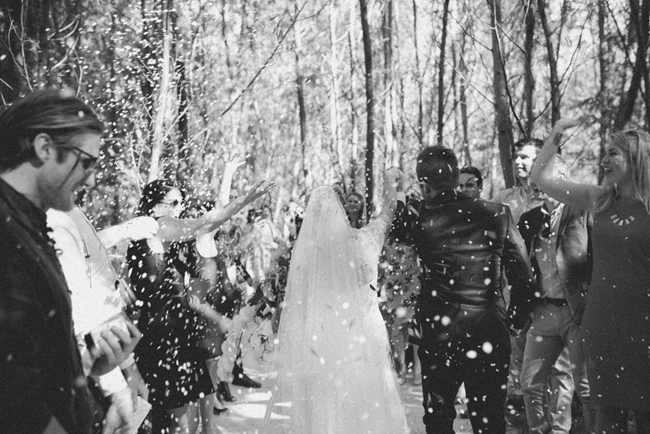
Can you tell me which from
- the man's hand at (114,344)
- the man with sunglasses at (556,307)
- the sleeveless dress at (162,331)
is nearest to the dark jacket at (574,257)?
A: the man with sunglasses at (556,307)

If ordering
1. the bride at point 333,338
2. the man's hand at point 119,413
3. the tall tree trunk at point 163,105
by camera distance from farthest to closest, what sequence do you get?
the tall tree trunk at point 163,105
the bride at point 333,338
the man's hand at point 119,413

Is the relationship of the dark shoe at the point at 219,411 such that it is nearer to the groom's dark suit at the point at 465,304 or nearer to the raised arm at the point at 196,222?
the raised arm at the point at 196,222

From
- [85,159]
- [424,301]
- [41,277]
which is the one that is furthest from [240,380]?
[41,277]

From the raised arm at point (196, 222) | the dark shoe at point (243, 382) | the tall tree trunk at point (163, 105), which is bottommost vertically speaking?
the dark shoe at point (243, 382)

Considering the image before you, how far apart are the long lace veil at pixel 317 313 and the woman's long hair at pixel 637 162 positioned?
6.08ft

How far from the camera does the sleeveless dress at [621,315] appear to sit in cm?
378

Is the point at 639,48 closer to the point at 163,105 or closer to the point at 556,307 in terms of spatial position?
the point at 556,307

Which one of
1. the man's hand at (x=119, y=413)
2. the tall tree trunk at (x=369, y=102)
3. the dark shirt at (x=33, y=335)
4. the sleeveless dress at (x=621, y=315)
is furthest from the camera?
the tall tree trunk at (x=369, y=102)

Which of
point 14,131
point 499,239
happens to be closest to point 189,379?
point 499,239

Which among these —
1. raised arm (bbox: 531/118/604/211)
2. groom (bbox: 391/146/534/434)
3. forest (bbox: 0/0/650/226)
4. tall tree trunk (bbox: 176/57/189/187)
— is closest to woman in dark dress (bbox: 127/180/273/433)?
groom (bbox: 391/146/534/434)

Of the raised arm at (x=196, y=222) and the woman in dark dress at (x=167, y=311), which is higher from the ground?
the raised arm at (x=196, y=222)

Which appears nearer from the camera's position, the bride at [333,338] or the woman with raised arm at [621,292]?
the woman with raised arm at [621,292]

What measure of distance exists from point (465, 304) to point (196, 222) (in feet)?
6.04

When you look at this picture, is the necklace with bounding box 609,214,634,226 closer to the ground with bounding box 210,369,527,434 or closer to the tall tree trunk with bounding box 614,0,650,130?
the ground with bounding box 210,369,527,434
